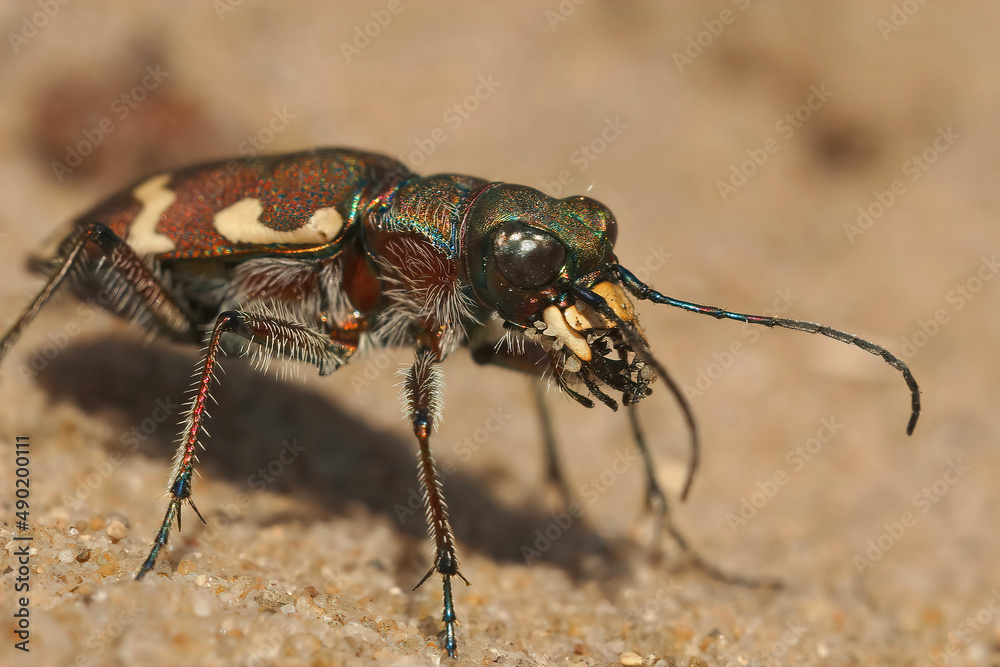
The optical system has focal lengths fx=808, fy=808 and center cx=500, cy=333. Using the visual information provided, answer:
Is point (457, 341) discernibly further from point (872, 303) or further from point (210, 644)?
point (872, 303)

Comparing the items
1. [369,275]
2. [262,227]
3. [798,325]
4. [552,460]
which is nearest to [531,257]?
[369,275]

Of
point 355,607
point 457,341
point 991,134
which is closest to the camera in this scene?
point 355,607

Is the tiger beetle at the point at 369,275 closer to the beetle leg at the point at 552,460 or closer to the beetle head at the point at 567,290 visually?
the beetle head at the point at 567,290

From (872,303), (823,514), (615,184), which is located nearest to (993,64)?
(872,303)

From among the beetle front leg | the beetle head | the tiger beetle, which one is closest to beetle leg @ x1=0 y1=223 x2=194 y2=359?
the tiger beetle

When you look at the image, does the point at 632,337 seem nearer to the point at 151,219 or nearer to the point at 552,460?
the point at 552,460

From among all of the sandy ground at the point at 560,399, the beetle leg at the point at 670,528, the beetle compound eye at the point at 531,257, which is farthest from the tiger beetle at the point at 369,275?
the sandy ground at the point at 560,399
